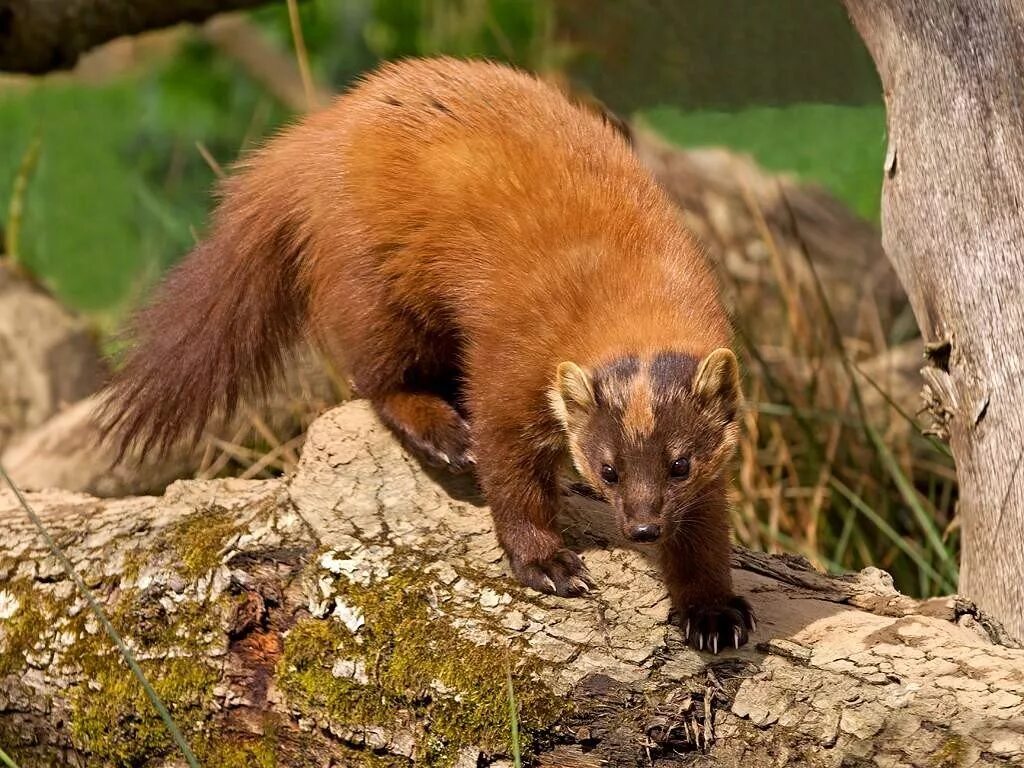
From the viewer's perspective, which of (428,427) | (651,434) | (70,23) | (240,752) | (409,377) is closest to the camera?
(240,752)

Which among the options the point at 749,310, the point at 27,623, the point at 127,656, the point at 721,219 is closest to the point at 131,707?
the point at 27,623

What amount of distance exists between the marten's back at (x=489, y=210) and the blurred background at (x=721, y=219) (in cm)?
89

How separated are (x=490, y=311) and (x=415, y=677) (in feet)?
3.53

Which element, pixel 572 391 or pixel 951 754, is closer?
pixel 951 754

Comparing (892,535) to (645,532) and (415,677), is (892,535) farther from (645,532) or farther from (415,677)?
(415,677)

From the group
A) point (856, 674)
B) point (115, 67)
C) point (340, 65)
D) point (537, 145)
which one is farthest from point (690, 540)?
point (115, 67)

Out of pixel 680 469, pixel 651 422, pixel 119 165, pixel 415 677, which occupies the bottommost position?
pixel 119 165

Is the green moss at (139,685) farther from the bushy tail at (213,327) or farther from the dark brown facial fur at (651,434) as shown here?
the dark brown facial fur at (651,434)

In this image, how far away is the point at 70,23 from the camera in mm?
5520

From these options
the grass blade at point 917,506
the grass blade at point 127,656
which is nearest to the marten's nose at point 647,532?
the grass blade at point 127,656

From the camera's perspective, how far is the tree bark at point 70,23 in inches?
214

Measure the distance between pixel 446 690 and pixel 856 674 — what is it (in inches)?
37.2

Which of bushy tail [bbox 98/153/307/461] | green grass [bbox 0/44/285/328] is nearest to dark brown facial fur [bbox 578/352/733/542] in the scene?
bushy tail [bbox 98/153/307/461]

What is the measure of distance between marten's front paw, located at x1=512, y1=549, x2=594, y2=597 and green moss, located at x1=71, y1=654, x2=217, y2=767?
83cm
